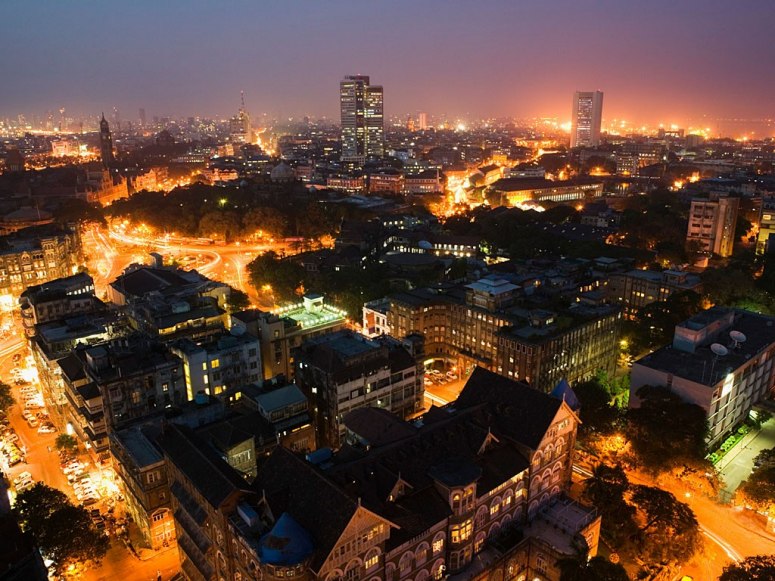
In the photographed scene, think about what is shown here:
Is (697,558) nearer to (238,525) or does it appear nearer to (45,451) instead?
(238,525)

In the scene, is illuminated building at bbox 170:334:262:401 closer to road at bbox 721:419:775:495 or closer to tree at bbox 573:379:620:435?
tree at bbox 573:379:620:435

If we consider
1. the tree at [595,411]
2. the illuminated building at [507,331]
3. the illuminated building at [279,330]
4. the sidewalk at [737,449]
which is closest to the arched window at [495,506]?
the tree at [595,411]

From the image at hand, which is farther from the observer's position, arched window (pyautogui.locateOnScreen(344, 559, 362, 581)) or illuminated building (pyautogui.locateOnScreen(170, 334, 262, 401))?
illuminated building (pyautogui.locateOnScreen(170, 334, 262, 401))

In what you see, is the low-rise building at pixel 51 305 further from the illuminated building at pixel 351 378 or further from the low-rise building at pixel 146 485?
the illuminated building at pixel 351 378

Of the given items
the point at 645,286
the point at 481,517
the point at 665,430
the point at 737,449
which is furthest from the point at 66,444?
the point at 645,286

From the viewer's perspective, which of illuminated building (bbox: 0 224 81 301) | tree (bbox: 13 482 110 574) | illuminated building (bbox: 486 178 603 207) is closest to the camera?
tree (bbox: 13 482 110 574)

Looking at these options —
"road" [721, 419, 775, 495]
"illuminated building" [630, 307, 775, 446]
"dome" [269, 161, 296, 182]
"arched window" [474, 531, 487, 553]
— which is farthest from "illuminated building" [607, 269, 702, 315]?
"dome" [269, 161, 296, 182]
